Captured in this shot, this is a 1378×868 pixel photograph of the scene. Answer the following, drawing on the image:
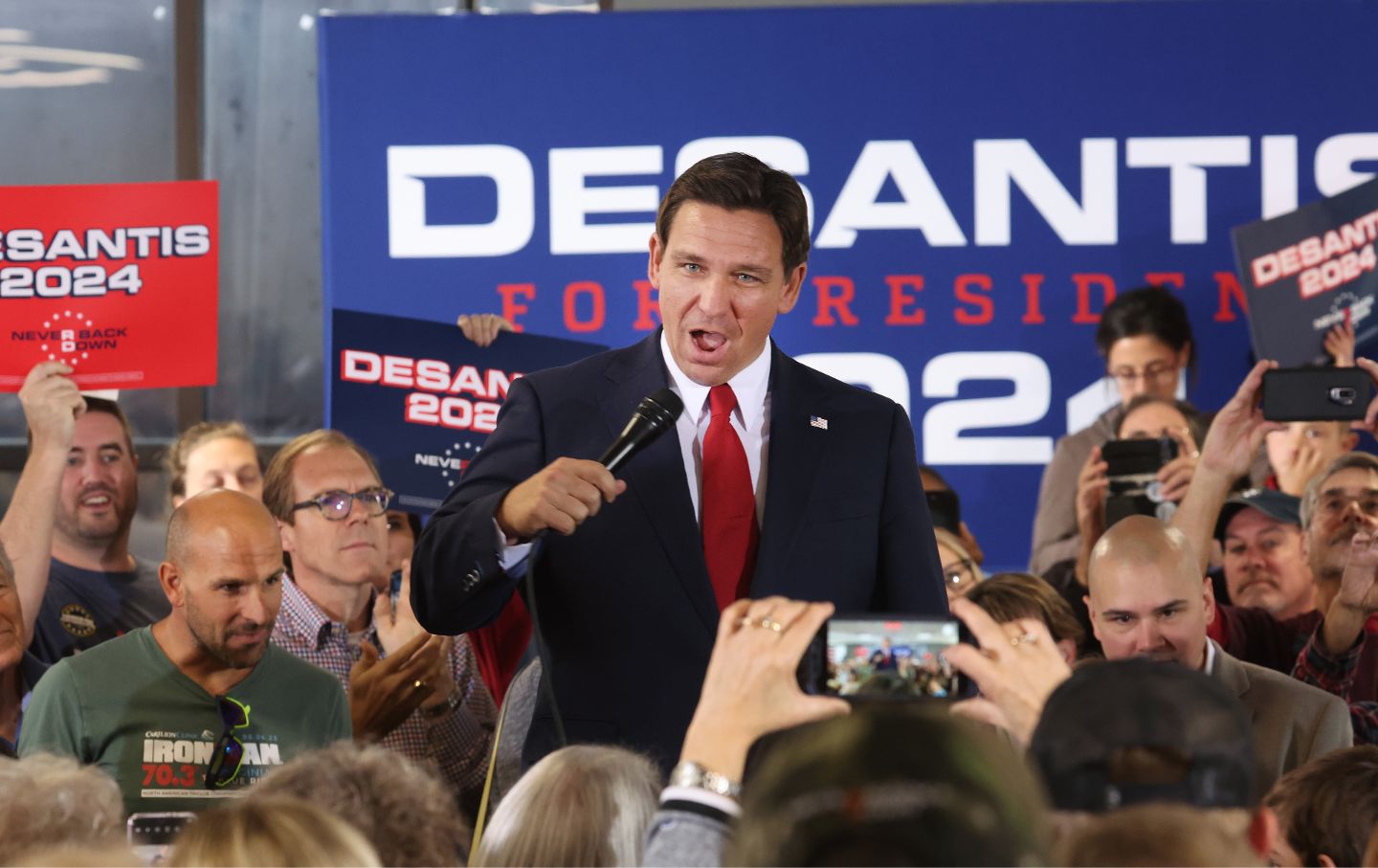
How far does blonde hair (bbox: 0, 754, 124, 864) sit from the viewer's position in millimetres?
2139

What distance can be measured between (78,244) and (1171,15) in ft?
11.3

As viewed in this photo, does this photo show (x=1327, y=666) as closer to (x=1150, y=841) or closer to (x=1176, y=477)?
(x=1176, y=477)

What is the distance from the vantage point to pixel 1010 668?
1793 millimetres

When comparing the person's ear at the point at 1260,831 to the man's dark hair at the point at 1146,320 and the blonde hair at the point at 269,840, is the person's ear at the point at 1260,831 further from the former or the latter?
the man's dark hair at the point at 1146,320

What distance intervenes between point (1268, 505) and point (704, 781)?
3806mm

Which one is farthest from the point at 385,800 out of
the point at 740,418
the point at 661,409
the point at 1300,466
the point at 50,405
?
the point at 1300,466

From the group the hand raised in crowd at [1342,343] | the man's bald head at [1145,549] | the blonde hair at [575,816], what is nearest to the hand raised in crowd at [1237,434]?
the man's bald head at [1145,549]

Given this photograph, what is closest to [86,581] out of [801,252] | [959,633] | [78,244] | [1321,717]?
[78,244]

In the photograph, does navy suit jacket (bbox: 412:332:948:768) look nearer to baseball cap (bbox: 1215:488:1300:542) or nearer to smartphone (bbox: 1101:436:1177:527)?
smartphone (bbox: 1101:436:1177:527)

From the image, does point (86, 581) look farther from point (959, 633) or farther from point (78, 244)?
point (959, 633)

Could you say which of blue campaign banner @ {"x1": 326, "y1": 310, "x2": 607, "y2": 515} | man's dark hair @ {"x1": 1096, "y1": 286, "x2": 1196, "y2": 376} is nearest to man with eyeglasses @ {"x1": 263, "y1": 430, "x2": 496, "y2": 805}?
blue campaign banner @ {"x1": 326, "y1": 310, "x2": 607, "y2": 515}

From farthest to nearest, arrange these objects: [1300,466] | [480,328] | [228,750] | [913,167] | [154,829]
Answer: [913,167] < [1300,466] < [480,328] < [228,750] < [154,829]

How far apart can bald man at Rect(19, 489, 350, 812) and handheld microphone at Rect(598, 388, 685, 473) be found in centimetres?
130

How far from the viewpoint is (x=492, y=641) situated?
11.9 ft
